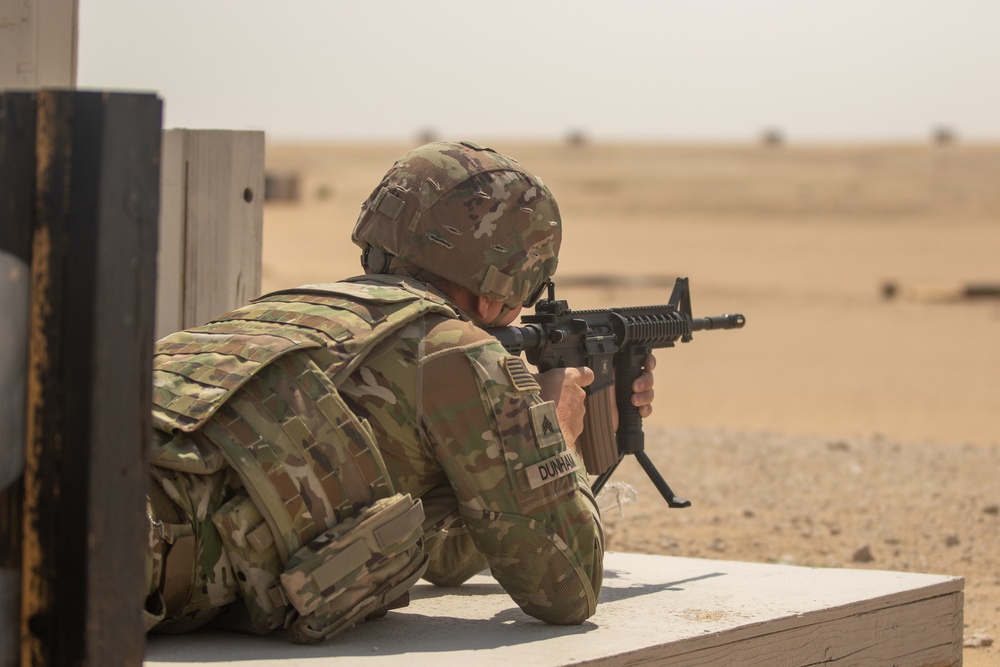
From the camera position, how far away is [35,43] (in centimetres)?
390

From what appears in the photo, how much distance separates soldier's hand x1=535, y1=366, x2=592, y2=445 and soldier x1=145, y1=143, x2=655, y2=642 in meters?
0.31

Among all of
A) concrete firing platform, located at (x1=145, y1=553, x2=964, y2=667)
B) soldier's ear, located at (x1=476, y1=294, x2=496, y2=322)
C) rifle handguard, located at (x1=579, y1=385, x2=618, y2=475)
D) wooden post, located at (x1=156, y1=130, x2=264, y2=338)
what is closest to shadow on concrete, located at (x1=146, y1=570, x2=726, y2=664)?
concrete firing platform, located at (x1=145, y1=553, x2=964, y2=667)

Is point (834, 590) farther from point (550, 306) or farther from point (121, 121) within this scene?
point (121, 121)

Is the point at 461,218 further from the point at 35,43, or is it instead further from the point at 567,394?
the point at 35,43

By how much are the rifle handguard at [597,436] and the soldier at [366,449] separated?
2.43 ft

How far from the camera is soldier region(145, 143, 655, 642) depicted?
2822 mm

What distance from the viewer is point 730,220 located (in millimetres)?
35469

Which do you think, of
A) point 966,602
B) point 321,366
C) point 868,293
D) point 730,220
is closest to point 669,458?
point 966,602

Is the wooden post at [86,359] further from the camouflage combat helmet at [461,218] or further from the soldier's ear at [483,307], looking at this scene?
the soldier's ear at [483,307]

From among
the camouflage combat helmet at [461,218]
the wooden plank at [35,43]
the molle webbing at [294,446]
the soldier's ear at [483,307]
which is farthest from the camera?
the wooden plank at [35,43]

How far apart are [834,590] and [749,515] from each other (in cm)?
331

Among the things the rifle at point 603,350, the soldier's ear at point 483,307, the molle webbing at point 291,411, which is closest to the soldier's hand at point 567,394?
the rifle at point 603,350

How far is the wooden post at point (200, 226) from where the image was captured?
184 inches

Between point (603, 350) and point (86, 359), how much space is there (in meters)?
2.12
